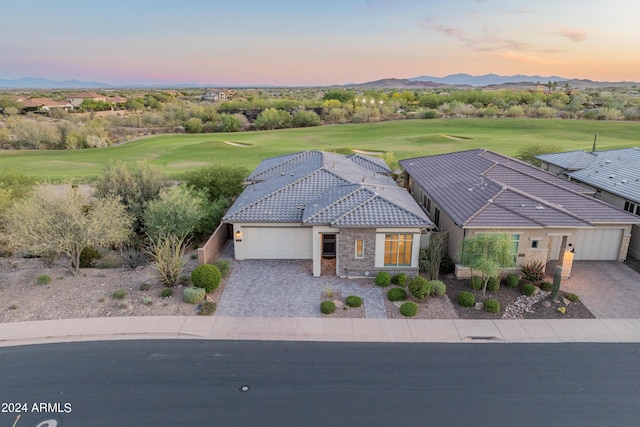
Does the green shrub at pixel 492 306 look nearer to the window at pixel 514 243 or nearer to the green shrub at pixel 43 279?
the window at pixel 514 243

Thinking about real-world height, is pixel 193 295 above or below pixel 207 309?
above

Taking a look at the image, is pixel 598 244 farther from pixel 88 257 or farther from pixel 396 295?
pixel 88 257

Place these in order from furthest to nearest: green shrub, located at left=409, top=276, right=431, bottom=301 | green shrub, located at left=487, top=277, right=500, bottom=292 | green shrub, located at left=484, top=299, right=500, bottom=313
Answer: green shrub, located at left=487, top=277, right=500, bottom=292 < green shrub, located at left=409, top=276, right=431, bottom=301 < green shrub, located at left=484, top=299, right=500, bottom=313


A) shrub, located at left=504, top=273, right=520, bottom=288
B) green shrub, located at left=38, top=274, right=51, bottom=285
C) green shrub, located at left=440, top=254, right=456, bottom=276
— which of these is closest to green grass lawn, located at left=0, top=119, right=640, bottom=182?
green shrub, located at left=38, top=274, right=51, bottom=285

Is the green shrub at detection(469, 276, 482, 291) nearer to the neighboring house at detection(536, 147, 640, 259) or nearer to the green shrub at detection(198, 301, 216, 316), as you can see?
the neighboring house at detection(536, 147, 640, 259)

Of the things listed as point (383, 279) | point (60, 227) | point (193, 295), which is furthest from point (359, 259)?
point (60, 227)

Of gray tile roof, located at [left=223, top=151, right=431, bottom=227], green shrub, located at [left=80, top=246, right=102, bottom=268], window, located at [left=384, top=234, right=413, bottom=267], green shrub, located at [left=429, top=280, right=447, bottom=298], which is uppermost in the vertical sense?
gray tile roof, located at [left=223, top=151, right=431, bottom=227]

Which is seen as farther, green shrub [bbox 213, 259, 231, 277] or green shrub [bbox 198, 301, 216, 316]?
green shrub [bbox 213, 259, 231, 277]
